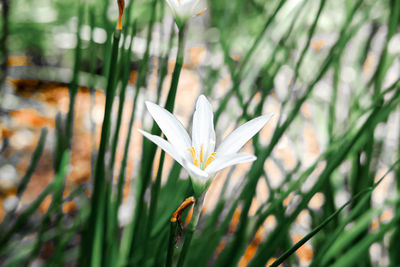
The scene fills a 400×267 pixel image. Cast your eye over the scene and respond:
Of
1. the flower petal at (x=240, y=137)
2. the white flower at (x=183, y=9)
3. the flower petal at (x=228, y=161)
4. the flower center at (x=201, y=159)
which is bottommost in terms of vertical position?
the flower center at (x=201, y=159)

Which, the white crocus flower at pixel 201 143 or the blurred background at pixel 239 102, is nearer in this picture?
the white crocus flower at pixel 201 143

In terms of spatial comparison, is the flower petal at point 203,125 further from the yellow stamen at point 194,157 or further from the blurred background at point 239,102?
the blurred background at point 239,102

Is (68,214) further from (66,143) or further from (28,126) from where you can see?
(66,143)

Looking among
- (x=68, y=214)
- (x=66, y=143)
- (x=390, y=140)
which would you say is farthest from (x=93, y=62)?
(x=390, y=140)

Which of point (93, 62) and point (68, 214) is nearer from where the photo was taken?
point (93, 62)

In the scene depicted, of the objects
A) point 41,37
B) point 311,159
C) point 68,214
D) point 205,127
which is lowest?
point 68,214

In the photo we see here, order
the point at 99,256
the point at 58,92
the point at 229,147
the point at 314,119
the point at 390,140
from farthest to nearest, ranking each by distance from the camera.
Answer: the point at 58,92
the point at 390,140
the point at 314,119
the point at 99,256
the point at 229,147

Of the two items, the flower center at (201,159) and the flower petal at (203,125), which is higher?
the flower petal at (203,125)

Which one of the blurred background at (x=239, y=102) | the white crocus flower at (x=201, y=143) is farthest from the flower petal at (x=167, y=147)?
the blurred background at (x=239, y=102)
